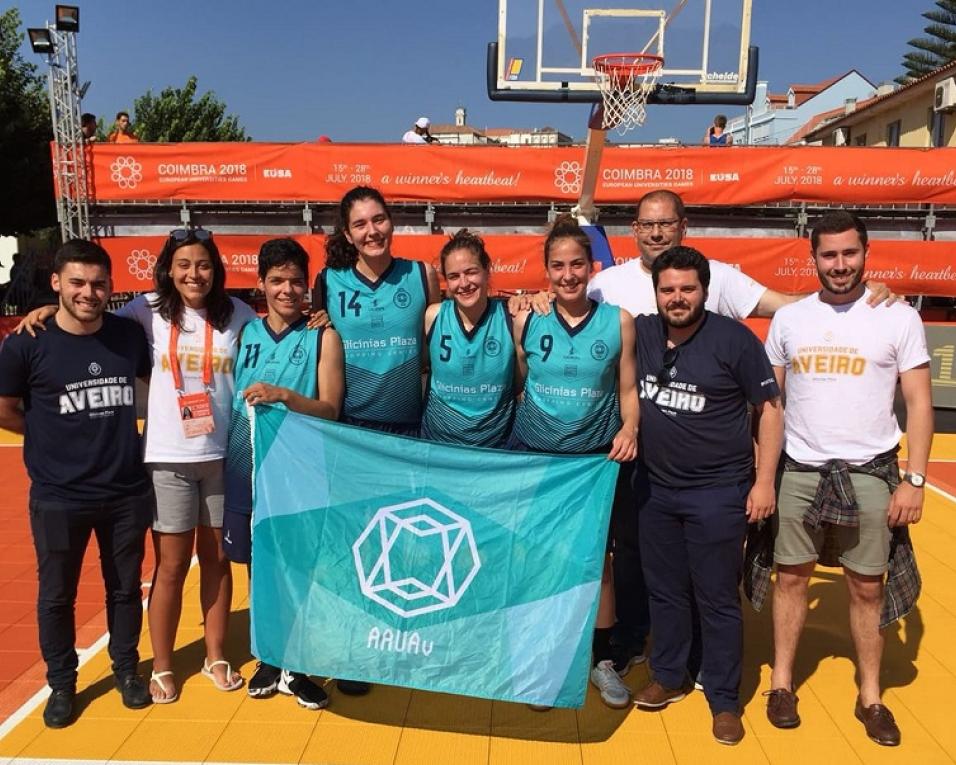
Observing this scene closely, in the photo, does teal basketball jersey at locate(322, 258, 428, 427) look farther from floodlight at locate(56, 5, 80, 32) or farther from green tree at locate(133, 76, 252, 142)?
green tree at locate(133, 76, 252, 142)

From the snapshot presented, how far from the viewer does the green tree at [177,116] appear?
3444 centimetres

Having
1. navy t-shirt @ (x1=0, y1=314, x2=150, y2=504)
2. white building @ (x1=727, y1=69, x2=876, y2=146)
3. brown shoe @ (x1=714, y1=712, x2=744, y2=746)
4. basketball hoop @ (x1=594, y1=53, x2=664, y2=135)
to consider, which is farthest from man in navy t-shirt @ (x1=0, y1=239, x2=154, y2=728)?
white building @ (x1=727, y1=69, x2=876, y2=146)

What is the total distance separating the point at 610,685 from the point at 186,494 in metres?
2.02

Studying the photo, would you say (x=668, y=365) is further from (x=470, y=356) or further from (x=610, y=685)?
(x=610, y=685)

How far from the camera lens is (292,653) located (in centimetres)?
310

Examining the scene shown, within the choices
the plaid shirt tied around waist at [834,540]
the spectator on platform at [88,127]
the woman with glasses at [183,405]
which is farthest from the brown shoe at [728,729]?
the spectator on platform at [88,127]

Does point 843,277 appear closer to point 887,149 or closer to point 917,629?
point 917,629

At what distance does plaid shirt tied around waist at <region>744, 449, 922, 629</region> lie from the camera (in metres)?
3.00

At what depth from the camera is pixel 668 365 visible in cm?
300

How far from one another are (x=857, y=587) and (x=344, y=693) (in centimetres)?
226

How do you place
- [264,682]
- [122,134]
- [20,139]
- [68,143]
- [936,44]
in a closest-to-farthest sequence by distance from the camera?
[264,682], [68,143], [122,134], [20,139], [936,44]

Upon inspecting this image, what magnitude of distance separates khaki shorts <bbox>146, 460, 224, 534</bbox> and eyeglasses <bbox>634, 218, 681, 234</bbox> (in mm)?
2150

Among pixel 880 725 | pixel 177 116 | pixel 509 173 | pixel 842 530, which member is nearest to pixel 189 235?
pixel 842 530

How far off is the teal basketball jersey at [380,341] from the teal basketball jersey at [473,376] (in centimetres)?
11
